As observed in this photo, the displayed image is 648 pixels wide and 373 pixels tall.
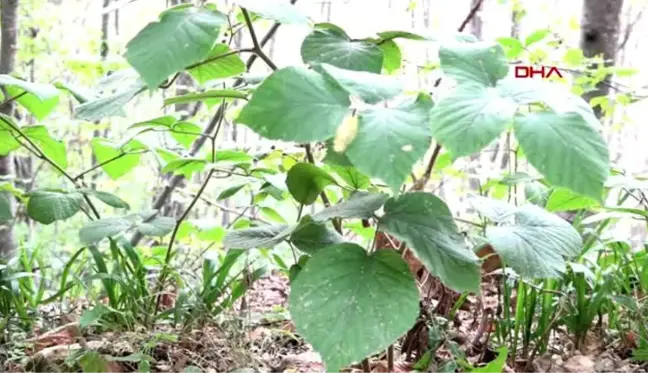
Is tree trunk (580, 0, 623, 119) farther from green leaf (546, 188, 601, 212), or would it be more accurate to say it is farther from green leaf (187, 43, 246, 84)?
green leaf (187, 43, 246, 84)

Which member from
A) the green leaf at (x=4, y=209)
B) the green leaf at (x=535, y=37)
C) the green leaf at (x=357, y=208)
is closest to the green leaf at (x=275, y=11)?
the green leaf at (x=357, y=208)

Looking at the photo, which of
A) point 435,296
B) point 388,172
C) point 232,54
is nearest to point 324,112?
point 388,172

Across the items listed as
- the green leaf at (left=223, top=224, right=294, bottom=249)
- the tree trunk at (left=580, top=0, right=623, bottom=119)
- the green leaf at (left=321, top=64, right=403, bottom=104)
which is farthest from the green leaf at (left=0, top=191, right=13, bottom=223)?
the tree trunk at (left=580, top=0, right=623, bottom=119)

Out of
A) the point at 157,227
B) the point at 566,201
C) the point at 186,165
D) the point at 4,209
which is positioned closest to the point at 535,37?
the point at 566,201

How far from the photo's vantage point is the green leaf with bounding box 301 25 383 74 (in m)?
0.66

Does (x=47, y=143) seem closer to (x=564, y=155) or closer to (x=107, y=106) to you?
(x=107, y=106)

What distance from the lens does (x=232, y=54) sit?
30.8 inches

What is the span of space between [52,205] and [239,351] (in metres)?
0.42

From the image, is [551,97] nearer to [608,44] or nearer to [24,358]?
[24,358]

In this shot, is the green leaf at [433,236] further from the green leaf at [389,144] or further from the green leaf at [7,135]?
the green leaf at [7,135]

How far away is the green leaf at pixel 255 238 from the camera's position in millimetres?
703

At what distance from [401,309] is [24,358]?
75 centimetres

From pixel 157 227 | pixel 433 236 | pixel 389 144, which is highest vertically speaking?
pixel 389 144

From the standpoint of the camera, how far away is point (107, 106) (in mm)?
733
